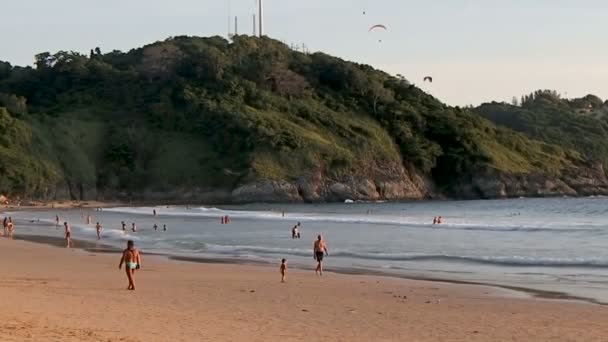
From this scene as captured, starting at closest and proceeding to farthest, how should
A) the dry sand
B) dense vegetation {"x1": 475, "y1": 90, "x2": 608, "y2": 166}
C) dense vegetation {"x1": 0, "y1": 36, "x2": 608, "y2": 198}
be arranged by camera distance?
the dry sand → dense vegetation {"x1": 0, "y1": 36, "x2": 608, "y2": 198} → dense vegetation {"x1": 475, "y1": 90, "x2": 608, "y2": 166}

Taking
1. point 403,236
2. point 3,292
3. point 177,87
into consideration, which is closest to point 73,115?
point 177,87

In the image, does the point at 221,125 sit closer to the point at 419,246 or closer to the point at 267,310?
the point at 419,246

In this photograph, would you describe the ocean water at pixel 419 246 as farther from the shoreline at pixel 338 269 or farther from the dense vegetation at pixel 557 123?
the dense vegetation at pixel 557 123

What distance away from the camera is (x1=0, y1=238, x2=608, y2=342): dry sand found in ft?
41.8

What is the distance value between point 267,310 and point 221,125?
94.6 metres

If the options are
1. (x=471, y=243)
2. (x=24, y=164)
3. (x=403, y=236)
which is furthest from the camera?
(x=24, y=164)

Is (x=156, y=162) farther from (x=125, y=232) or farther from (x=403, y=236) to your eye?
(x=403, y=236)

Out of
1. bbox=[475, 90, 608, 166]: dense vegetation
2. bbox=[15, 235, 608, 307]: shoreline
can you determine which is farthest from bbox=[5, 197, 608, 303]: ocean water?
bbox=[475, 90, 608, 166]: dense vegetation

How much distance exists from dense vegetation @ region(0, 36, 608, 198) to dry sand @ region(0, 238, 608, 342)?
256ft

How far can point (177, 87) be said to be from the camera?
11631 cm

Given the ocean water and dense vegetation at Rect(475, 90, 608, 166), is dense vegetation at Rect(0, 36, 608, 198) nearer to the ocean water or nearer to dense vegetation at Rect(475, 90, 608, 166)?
dense vegetation at Rect(475, 90, 608, 166)

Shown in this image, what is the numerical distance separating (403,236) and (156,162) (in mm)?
70488

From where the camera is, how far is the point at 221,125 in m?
109

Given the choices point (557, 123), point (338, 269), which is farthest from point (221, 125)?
point (338, 269)
